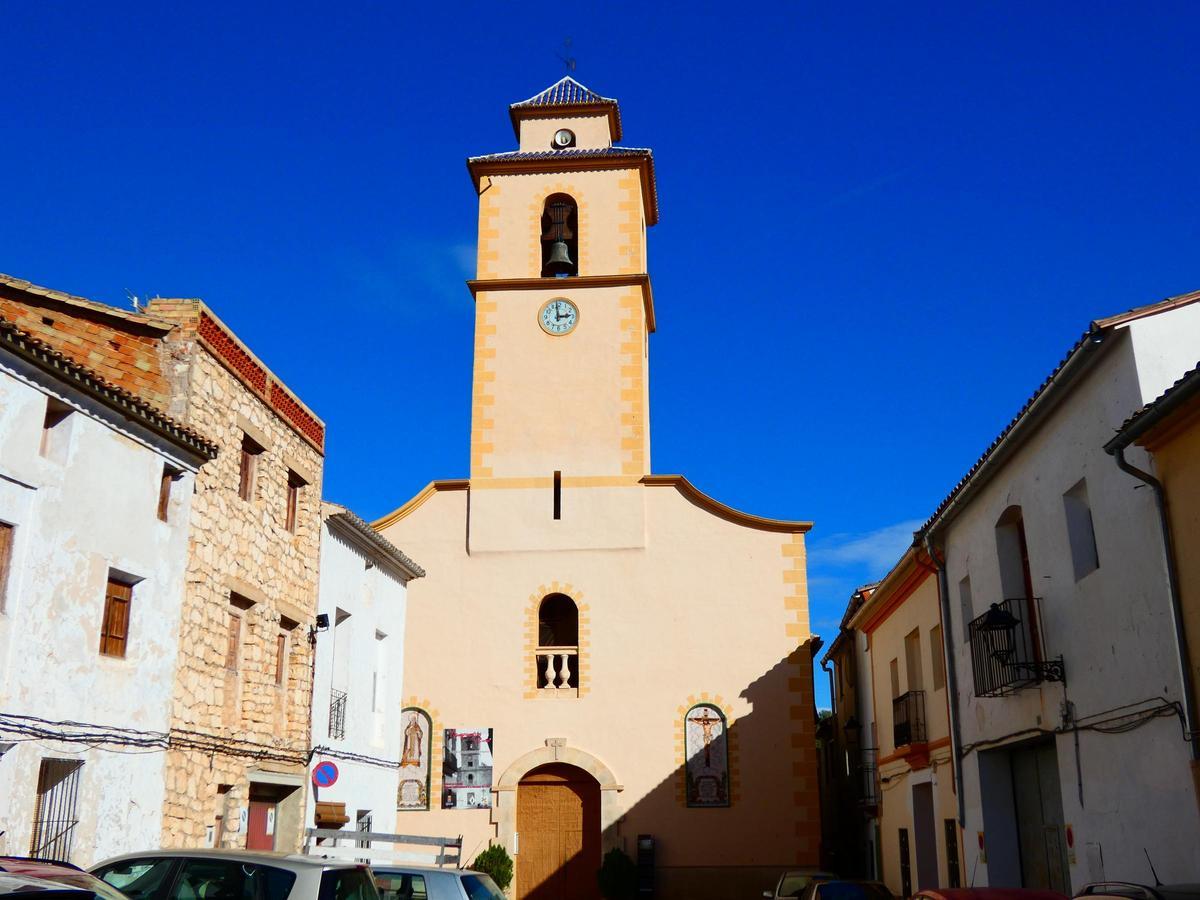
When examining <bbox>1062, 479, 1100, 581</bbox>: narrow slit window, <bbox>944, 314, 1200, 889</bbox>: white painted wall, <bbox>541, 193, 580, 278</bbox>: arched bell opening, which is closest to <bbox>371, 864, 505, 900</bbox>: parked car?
<bbox>944, 314, 1200, 889</bbox>: white painted wall

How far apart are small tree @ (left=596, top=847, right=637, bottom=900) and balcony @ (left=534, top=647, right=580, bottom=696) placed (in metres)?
3.19

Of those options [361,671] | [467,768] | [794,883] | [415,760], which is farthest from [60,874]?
[415,760]

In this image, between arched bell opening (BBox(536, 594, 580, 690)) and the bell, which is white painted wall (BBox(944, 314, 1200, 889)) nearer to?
arched bell opening (BBox(536, 594, 580, 690))

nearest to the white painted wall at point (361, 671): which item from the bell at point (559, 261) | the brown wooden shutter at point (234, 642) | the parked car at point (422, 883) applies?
the brown wooden shutter at point (234, 642)

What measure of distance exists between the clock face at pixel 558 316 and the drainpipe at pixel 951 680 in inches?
424

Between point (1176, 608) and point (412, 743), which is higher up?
point (1176, 608)

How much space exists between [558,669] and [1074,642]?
13010mm

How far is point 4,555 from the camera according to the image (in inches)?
423

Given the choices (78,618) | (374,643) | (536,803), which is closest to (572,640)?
(536,803)

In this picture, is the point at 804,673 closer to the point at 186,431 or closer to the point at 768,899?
the point at 768,899

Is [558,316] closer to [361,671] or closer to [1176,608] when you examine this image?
[361,671]

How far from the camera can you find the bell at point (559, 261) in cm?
2581

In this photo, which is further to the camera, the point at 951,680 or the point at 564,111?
the point at 564,111

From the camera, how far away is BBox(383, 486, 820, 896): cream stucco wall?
2183 centimetres
